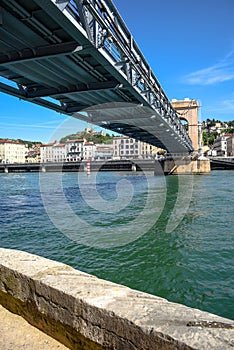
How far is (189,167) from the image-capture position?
49031 mm

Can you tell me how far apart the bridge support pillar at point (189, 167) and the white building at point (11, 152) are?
83478mm

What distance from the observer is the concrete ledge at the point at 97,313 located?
1528 mm

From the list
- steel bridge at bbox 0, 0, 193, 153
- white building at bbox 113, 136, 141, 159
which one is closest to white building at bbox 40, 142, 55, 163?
white building at bbox 113, 136, 141, 159

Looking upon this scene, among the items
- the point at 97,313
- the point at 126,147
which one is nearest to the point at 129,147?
the point at 126,147

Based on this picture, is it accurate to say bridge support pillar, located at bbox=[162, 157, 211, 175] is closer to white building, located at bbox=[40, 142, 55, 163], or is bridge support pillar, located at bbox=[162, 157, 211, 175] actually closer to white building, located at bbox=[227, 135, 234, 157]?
white building, located at bbox=[227, 135, 234, 157]

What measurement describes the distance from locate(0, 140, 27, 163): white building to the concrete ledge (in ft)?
396

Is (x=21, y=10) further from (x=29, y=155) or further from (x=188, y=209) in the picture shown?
(x=29, y=155)

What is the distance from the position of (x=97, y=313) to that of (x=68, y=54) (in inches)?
290

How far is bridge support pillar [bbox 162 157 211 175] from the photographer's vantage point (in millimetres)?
48372

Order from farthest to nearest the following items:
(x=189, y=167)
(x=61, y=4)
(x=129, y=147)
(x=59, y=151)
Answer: (x=59, y=151) → (x=129, y=147) → (x=189, y=167) → (x=61, y=4)

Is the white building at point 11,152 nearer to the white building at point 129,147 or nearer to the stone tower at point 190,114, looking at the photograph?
the white building at point 129,147

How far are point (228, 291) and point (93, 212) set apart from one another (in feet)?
29.3

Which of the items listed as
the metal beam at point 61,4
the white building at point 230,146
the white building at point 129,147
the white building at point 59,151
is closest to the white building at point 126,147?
the white building at point 129,147

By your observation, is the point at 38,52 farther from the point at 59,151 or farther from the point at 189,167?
the point at 59,151
